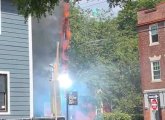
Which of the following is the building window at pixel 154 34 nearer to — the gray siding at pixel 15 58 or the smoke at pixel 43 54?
the smoke at pixel 43 54

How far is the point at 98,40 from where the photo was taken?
37219mm

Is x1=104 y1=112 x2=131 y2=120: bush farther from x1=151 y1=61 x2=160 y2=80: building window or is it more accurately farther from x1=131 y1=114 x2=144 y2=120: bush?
x1=151 y1=61 x2=160 y2=80: building window

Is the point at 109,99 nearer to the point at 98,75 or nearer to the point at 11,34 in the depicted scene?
the point at 98,75

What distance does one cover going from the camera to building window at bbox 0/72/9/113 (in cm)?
1371

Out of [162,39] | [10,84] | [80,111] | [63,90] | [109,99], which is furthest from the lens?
[109,99]

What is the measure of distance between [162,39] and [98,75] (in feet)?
20.7

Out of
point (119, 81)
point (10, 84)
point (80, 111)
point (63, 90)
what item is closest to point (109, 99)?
point (119, 81)

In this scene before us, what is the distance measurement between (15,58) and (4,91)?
3.68 feet

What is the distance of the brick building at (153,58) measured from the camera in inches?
1404

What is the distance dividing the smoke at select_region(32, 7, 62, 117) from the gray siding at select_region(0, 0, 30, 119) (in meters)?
0.33

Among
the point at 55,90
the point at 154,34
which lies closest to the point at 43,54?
the point at 55,90

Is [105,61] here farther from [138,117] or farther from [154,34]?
[138,117]

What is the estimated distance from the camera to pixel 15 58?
1420cm

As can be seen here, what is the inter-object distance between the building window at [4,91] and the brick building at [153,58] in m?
22.6
